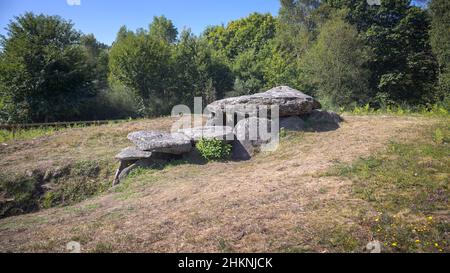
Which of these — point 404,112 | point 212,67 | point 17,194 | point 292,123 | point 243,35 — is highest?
point 243,35

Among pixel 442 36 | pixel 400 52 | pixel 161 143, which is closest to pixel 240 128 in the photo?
pixel 161 143

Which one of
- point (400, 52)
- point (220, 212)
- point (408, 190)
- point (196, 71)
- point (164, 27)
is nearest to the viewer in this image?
point (220, 212)

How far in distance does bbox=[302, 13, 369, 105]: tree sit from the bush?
1214 centimetres

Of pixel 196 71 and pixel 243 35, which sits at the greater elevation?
pixel 243 35

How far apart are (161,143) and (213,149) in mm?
1556

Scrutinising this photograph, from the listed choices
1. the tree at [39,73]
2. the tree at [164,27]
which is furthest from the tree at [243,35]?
the tree at [39,73]

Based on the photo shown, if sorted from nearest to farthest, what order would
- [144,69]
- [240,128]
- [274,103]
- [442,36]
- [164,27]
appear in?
[240,128] < [274,103] < [442,36] < [144,69] < [164,27]

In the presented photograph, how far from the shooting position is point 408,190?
546 cm

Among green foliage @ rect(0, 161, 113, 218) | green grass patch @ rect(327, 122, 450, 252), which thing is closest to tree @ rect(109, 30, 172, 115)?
green foliage @ rect(0, 161, 113, 218)

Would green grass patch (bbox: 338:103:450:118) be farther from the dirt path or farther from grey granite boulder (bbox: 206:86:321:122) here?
the dirt path

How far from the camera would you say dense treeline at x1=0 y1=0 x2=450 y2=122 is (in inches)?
679

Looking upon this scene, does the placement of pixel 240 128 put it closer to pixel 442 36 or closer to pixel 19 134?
pixel 19 134

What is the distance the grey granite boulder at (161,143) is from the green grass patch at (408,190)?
4.45 m

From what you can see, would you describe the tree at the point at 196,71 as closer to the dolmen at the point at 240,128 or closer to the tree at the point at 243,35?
the tree at the point at 243,35
